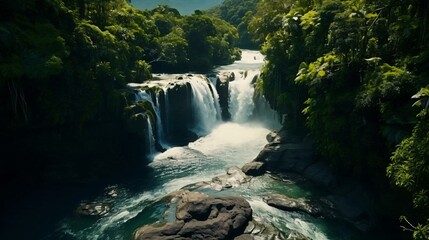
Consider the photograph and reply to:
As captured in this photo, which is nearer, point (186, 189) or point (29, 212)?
point (29, 212)

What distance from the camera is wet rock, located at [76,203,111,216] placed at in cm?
2081

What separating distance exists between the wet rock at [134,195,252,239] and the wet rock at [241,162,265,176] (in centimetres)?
563

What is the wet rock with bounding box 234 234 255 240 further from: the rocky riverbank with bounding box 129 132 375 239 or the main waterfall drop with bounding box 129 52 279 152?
the main waterfall drop with bounding box 129 52 279 152

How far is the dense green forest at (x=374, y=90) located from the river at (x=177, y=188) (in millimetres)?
3964

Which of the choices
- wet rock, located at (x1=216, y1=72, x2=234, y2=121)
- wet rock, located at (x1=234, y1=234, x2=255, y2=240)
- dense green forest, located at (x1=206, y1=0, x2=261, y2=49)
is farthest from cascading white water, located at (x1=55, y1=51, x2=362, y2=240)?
dense green forest, located at (x1=206, y1=0, x2=261, y2=49)

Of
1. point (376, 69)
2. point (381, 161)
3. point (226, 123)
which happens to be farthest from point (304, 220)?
point (226, 123)

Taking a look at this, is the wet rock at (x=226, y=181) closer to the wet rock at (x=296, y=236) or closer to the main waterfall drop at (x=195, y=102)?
the wet rock at (x=296, y=236)

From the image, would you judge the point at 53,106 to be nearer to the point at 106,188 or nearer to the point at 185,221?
the point at 106,188

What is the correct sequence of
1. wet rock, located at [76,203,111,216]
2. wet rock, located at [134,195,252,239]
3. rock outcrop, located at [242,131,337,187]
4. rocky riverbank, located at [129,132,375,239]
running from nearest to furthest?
wet rock, located at [134,195,252,239]
rocky riverbank, located at [129,132,375,239]
wet rock, located at [76,203,111,216]
rock outcrop, located at [242,131,337,187]

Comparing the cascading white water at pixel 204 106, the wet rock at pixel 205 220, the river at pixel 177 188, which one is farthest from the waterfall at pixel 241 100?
the wet rock at pixel 205 220

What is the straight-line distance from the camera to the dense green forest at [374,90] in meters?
13.1

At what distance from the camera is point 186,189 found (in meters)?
23.1

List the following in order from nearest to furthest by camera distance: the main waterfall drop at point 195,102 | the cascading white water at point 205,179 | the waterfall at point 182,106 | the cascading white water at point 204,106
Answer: the cascading white water at point 205,179
the waterfall at point 182,106
the main waterfall drop at point 195,102
the cascading white water at point 204,106

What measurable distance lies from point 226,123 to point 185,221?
22.3m
